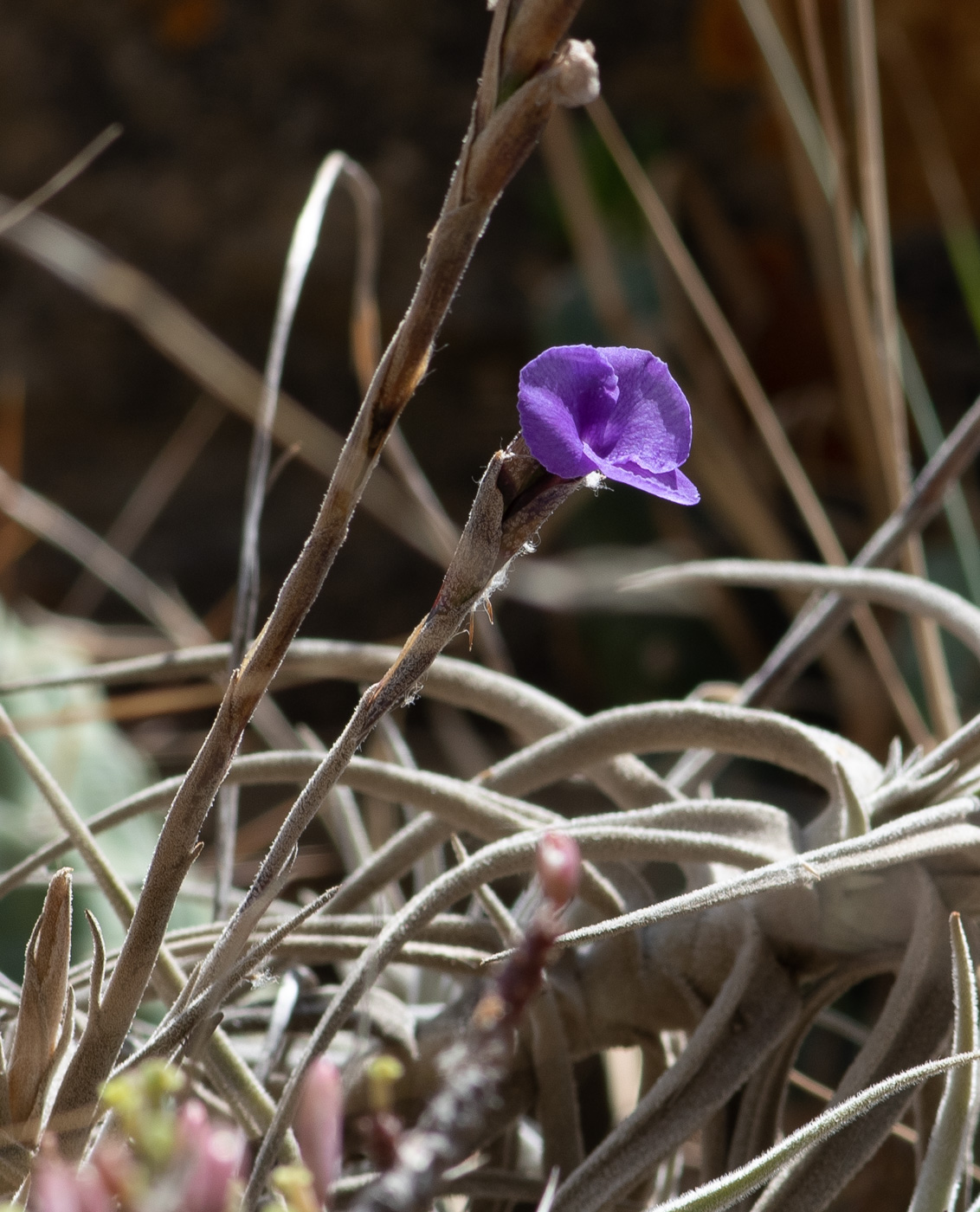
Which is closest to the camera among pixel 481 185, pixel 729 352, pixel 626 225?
pixel 481 185

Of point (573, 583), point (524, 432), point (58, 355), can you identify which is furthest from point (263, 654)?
point (58, 355)

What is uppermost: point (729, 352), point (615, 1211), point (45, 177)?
point (45, 177)

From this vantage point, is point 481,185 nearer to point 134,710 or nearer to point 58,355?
point 134,710

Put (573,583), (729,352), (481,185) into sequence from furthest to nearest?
(573,583) → (729,352) → (481,185)

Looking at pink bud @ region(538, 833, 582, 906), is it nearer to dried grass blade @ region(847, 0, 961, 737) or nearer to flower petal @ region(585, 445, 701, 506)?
flower petal @ region(585, 445, 701, 506)

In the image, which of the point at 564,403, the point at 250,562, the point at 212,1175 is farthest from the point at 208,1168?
the point at 250,562

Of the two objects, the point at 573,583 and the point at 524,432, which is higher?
the point at 524,432

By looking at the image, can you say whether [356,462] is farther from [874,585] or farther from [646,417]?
[874,585]
